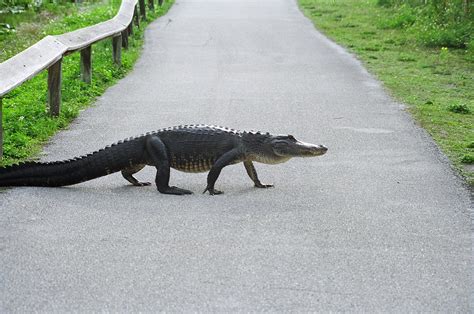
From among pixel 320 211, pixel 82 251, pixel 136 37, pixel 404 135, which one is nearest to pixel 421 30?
pixel 136 37

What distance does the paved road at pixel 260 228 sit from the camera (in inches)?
210

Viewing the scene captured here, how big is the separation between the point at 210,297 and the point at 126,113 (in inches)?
259

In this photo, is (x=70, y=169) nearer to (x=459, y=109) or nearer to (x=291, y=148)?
(x=291, y=148)

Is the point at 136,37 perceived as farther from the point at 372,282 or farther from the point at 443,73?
the point at 372,282

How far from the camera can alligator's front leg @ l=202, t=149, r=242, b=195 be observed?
7668 mm

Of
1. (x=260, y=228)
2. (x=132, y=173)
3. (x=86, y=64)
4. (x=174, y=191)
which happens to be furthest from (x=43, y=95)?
(x=260, y=228)

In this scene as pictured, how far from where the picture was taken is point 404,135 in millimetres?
10352

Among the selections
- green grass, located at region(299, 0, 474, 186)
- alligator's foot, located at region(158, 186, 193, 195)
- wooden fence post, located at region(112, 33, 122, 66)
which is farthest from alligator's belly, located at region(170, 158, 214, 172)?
wooden fence post, located at region(112, 33, 122, 66)

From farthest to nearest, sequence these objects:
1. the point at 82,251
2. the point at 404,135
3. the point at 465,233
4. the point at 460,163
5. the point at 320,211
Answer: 1. the point at 404,135
2. the point at 460,163
3. the point at 320,211
4. the point at 465,233
5. the point at 82,251

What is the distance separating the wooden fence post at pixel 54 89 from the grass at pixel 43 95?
9 centimetres

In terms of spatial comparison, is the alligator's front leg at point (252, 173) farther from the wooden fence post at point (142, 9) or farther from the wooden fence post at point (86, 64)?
the wooden fence post at point (142, 9)

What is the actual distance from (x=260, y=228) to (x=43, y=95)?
6.34 metres

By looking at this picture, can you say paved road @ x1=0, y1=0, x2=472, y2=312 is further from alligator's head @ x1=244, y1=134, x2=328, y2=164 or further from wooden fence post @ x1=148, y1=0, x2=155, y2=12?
wooden fence post @ x1=148, y1=0, x2=155, y2=12

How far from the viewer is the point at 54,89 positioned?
11.0 metres
